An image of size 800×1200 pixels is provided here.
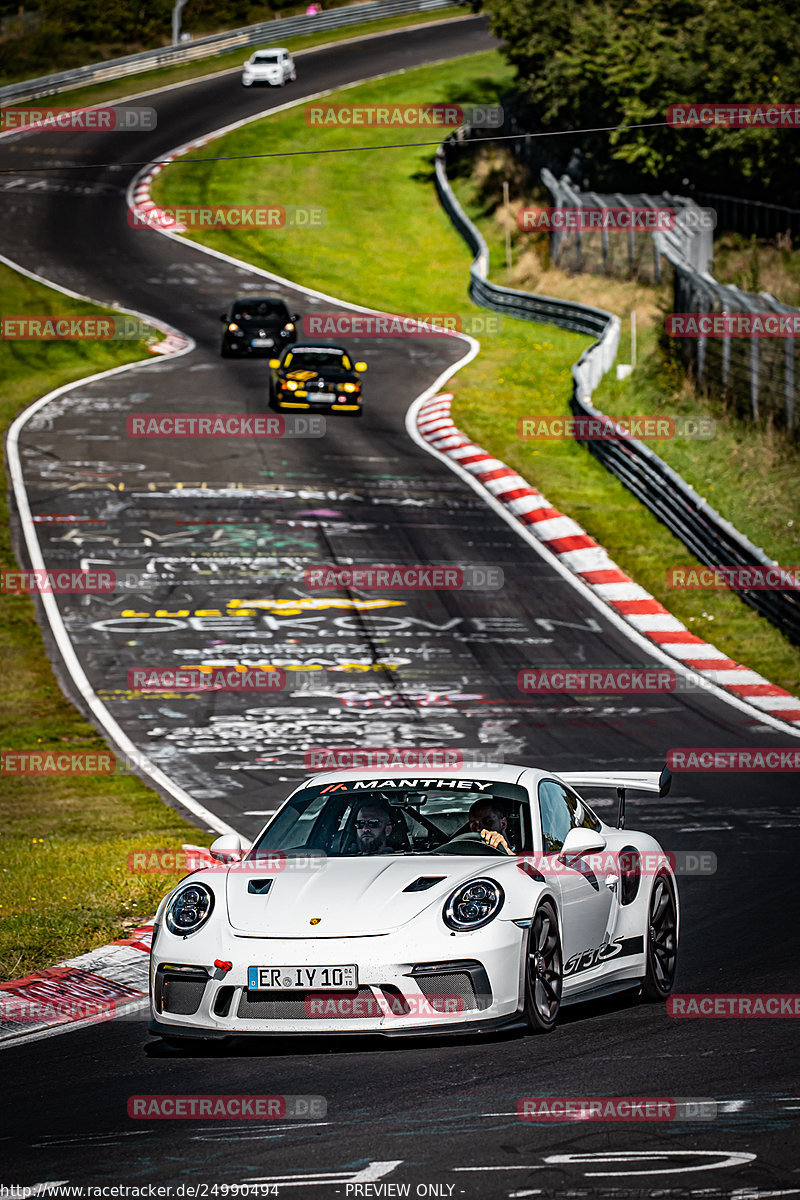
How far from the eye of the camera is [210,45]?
81.2 meters

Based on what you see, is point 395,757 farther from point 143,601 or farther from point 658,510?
point 658,510

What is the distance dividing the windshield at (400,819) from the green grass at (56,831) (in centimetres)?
197

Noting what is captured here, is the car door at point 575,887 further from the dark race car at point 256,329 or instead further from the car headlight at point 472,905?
the dark race car at point 256,329

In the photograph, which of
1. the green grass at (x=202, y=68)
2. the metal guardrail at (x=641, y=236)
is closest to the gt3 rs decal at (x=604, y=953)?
the metal guardrail at (x=641, y=236)

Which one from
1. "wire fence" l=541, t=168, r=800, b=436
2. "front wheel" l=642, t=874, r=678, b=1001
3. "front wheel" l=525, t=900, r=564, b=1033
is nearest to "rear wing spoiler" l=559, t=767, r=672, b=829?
"front wheel" l=642, t=874, r=678, b=1001

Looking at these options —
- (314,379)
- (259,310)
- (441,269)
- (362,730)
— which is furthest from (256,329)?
(362,730)

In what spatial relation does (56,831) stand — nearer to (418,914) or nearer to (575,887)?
(575,887)

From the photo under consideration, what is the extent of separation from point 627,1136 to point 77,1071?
8.97 feet

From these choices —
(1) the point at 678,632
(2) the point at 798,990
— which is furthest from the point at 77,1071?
(1) the point at 678,632

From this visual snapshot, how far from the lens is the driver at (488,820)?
882 cm

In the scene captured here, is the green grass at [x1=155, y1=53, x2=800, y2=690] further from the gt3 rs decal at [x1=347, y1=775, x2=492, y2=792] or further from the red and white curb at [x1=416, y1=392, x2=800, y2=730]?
the gt3 rs decal at [x1=347, y1=775, x2=492, y2=792]

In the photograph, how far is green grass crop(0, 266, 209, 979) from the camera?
35.1 ft

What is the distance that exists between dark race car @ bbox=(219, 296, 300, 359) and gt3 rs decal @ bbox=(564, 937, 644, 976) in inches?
1278

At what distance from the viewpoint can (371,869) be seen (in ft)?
27.4
